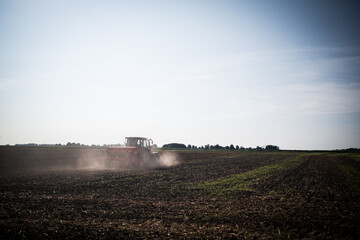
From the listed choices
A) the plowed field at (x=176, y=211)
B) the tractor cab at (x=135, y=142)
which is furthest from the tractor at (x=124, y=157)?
the plowed field at (x=176, y=211)

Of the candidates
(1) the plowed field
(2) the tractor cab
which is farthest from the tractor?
(1) the plowed field

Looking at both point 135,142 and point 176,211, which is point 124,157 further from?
point 176,211

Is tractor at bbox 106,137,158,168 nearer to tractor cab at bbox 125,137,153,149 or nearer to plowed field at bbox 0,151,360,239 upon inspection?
tractor cab at bbox 125,137,153,149

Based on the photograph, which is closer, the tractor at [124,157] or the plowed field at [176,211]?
the plowed field at [176,211]

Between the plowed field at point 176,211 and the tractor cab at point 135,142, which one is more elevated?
the tractor cab at point 135,142

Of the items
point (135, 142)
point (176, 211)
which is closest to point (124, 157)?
point (135, 142)

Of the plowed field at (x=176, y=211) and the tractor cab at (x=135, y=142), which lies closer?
the plowed field at (x=176, y=211)

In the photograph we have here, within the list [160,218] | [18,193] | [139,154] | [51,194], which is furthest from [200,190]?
[139,154]

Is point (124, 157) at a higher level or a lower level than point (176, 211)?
higher

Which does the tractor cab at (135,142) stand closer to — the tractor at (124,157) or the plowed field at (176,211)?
the tractor at (124,157)

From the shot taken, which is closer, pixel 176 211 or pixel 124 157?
pixel 176 211

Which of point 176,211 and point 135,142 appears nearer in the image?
point 176,211

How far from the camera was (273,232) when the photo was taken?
7172 mm

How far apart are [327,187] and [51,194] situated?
16826 mm
